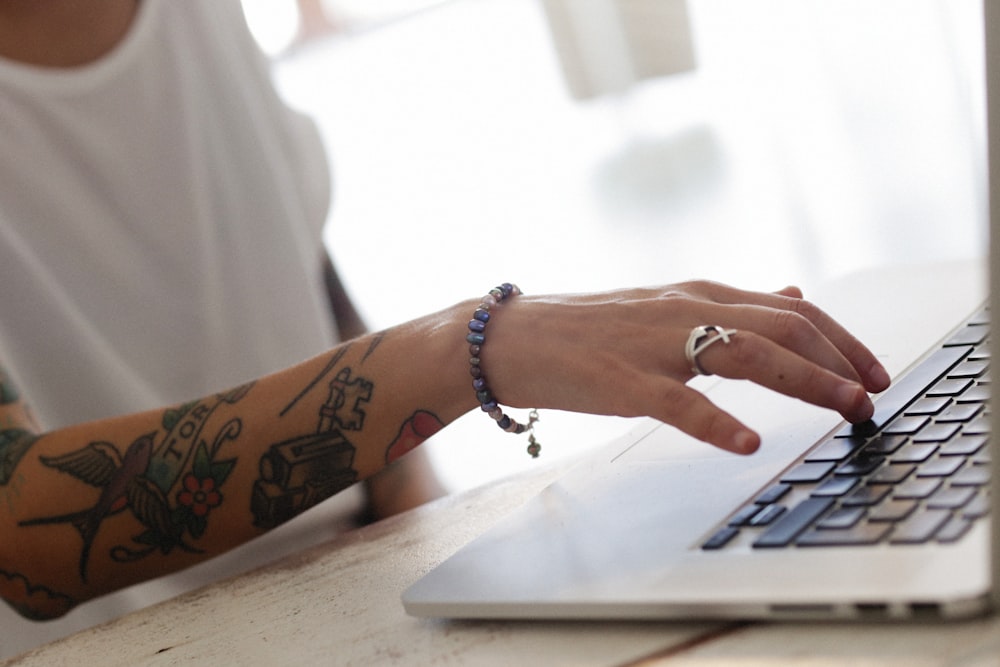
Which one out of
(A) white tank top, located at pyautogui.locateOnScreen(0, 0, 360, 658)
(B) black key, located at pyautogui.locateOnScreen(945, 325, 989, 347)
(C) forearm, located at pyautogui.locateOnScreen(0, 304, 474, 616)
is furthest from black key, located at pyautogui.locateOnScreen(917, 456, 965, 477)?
(A) white tank top, located at pyautogui.locateOnScreen(0, 0, 360, 658)

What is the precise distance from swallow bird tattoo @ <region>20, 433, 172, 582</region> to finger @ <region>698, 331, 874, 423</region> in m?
0.40

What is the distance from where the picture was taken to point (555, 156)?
12.9 feet

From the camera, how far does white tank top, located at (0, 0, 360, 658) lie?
1146mm

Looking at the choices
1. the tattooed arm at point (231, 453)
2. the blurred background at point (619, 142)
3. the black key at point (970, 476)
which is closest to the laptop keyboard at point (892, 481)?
the black key at point (970, 476)

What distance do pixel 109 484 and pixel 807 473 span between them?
1.58 ft

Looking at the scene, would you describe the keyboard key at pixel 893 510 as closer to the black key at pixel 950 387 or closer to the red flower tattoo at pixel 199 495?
the black key at pixel 950 387

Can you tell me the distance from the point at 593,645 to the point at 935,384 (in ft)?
0.83

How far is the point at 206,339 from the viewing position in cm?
128

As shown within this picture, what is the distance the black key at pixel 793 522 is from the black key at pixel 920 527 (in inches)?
1.6

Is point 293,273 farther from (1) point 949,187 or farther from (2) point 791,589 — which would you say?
(1) point 949,187

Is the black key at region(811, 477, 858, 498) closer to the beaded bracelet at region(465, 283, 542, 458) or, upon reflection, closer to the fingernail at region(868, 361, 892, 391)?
the fingernail at region(868, 361, 892, 391)

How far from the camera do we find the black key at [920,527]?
376 mm

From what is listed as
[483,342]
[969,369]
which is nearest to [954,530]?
[969,369]

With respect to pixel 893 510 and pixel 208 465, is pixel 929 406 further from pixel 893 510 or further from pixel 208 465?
pixel 208 465
